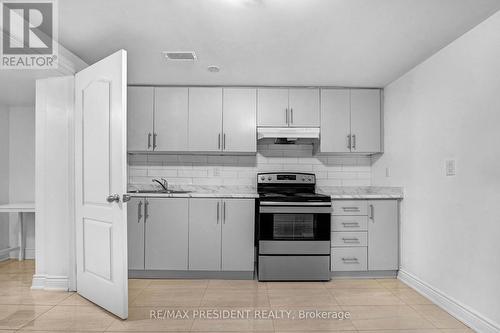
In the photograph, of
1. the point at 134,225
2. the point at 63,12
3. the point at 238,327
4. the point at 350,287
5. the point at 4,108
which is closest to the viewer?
the point at 63,12

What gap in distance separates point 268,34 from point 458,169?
182cm

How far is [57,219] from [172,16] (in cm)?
214

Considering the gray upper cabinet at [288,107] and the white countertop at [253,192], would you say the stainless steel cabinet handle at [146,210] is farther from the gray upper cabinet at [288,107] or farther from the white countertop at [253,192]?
the gray upper cabinet at [288,107]

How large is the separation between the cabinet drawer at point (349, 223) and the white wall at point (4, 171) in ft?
14.0

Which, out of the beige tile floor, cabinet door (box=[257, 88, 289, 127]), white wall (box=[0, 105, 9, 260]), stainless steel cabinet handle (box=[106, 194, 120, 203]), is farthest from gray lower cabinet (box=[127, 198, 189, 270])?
white wall (box=[0, 105, 9, 260])

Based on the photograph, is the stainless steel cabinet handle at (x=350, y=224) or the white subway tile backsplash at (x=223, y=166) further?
the white subway tile backsplash at (x=223, y=166)

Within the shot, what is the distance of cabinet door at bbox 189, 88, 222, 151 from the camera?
3820mm

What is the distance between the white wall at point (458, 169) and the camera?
7.26ft

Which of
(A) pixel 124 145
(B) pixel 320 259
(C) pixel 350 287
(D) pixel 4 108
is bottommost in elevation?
(C) pixel 350 287

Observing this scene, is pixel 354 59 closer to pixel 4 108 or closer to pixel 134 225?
pixel 134 225

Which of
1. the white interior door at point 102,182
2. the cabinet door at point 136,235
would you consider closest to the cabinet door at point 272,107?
the cabinet door at point 136,235

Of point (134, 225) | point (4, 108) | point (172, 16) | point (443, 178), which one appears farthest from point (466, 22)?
point (4, 108)

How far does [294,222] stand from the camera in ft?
11.3

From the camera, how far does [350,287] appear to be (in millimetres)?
3254
